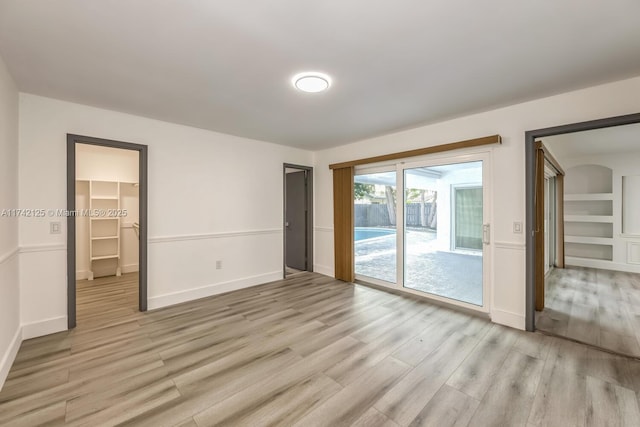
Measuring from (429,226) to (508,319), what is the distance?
1473 mm

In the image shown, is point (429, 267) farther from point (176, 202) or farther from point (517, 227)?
point (176, 202)

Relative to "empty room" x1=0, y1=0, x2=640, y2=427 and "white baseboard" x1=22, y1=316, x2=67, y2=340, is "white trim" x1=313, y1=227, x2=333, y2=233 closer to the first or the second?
"empty room" x1=0, y1=0, x2=640, y2=427

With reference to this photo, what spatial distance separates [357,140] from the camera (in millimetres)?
4531

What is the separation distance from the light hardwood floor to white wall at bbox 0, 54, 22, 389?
0.68 feet

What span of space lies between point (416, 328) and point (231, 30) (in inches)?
125

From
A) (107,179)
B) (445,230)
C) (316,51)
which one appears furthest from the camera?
(107,179)

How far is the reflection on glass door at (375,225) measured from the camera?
4.33 m

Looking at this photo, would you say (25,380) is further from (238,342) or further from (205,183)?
(205,183)

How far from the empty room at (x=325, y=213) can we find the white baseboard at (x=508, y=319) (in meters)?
0.03

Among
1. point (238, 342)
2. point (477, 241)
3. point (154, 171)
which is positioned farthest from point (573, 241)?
point (154, 171)

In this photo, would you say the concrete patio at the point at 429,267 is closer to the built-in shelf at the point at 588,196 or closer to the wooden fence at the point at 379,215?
the wooden fence at the point at 379,215

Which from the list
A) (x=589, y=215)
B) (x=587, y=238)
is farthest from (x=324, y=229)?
(x=589, y=215)

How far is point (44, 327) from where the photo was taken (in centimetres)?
274

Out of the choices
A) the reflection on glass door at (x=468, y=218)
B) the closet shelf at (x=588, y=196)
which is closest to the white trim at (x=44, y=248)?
the reflection on glass door at (x=468, y=218)
